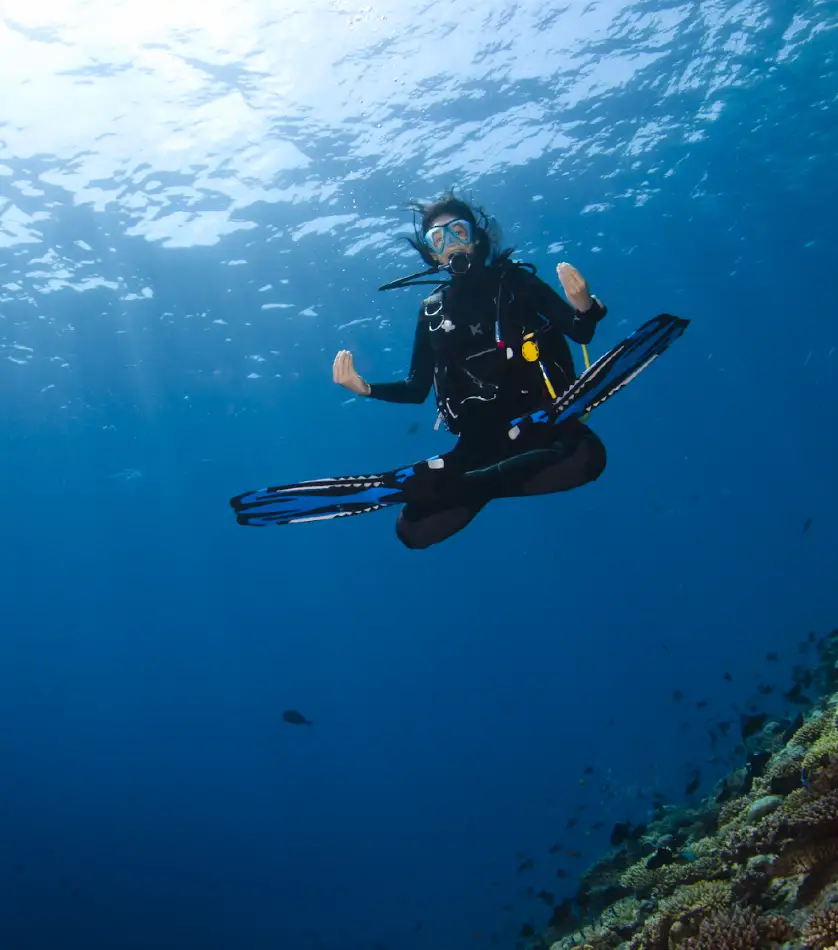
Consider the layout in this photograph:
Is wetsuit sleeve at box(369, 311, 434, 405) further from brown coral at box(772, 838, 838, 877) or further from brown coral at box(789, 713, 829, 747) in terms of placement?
brown coral at box(789, 713, 829, 747)

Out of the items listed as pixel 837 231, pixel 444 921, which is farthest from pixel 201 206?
pixel 444 921

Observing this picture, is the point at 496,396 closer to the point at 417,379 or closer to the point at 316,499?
the point at 417,379

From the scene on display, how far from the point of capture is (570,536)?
68250 millimetres

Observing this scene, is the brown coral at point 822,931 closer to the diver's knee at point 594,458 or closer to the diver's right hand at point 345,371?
the diver's knee at point 594,458

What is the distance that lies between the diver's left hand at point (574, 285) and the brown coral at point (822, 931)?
12.1 ft

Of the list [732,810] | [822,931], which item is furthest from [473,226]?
[732,810]

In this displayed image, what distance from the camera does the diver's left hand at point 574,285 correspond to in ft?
13.4

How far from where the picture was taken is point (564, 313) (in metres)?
4.47

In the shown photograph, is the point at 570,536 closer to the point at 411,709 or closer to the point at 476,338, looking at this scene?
the point at 411,709

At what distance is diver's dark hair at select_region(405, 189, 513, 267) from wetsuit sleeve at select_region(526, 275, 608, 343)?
36 centimetres

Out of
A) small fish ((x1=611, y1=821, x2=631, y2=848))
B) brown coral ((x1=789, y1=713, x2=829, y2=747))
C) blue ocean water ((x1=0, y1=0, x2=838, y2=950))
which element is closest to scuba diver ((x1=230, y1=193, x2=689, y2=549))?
brown coral ((x1=789, y1=713, x2=829, y2=747))

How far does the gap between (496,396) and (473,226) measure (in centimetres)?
134

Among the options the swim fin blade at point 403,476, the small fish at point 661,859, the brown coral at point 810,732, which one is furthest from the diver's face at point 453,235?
the small fish at point 661,859

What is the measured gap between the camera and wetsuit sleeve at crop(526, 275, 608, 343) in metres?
4.29
